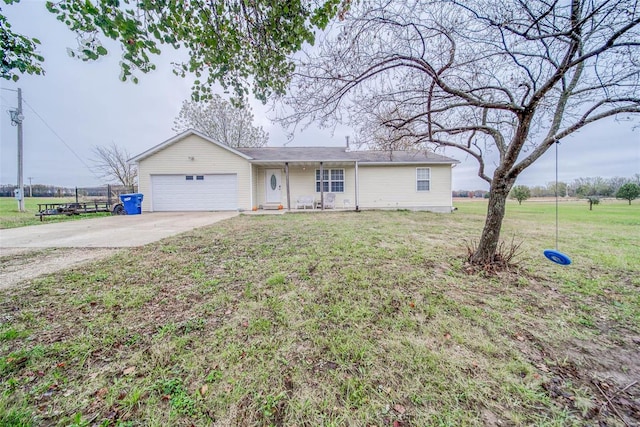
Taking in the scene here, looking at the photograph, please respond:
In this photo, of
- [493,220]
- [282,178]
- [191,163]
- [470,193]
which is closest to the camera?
[493,220]

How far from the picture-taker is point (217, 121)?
67.3 feet

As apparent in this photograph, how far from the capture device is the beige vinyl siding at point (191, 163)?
12484 millimetres

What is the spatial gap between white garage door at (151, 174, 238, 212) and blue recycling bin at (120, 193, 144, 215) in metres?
0.81

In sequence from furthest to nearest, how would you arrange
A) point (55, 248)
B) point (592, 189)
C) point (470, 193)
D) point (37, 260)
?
1. point (470, 193)
2. point (592, 189)
3. point (55, 248)
4. point (37, 260)

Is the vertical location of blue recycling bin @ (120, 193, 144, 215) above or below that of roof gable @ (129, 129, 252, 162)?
below

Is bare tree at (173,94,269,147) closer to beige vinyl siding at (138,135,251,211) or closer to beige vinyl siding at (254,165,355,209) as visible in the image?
beige vinyl siding at (138,135,251,211)

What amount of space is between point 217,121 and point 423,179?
683 inches

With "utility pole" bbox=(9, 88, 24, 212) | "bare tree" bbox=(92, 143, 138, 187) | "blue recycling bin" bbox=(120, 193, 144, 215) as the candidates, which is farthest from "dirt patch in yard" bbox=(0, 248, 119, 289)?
"bare tree" bbox=(92, 143, 138, 187)

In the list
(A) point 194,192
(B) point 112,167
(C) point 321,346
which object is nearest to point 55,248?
(C) point 321,346

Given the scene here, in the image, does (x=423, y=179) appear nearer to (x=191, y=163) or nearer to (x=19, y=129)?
(x=191, y=163)

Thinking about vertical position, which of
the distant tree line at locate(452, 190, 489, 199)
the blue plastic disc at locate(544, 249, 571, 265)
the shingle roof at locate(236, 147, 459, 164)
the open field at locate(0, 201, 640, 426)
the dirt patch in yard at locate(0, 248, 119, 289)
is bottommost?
the open field at locate(0, 201, 640, 426)

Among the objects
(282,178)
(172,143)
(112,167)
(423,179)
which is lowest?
(423,179)

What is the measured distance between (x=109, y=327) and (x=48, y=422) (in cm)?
103

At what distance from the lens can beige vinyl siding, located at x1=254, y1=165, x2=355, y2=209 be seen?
13.9 meters
